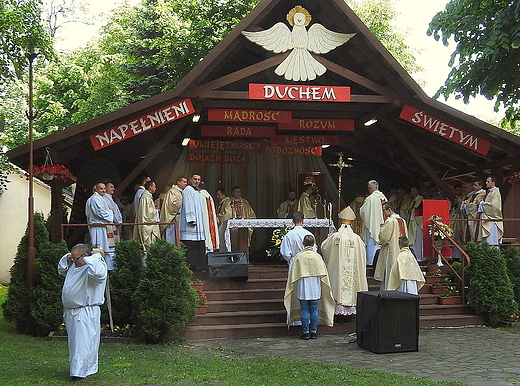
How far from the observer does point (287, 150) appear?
16.4 meters

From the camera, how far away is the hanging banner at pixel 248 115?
43.5 ft

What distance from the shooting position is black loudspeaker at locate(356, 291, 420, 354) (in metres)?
8.94

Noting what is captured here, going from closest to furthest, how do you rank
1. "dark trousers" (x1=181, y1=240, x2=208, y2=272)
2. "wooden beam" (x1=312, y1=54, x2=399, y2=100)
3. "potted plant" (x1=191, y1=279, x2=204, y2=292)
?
"potted plant" (x1=191, y1=279, x2=204, y2=292), "dark trousers" (x1=181, y1=240, x2=208, y2=272), "wooden beam" (x1=312, y1=54, x2=399, y2=100)

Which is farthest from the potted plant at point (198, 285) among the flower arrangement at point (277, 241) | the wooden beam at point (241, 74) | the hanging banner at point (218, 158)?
the hanging banner at point (218, 158)

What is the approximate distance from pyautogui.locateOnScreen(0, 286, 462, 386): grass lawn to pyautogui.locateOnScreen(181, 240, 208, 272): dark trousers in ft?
8.89

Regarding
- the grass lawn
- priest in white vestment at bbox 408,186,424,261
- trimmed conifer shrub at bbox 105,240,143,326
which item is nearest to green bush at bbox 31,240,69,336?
trimmed conifer shrub at bbox 105,240,143,326

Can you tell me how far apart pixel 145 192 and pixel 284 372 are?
18.9ft

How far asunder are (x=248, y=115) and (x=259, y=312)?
4.33 metres

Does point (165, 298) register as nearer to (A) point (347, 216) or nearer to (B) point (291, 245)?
(B) point (291, 245)

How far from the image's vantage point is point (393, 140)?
50.6ft

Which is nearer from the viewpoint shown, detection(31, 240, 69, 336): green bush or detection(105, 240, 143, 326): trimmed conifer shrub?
detection(31, 240, 69, 336): green bush

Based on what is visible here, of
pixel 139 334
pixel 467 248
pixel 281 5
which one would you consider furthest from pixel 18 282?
pixel 467 248

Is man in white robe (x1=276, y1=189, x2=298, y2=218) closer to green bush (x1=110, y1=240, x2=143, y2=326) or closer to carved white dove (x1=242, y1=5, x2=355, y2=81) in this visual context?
carved white dove (x1=242, y1=5, x2=355, y2=81)

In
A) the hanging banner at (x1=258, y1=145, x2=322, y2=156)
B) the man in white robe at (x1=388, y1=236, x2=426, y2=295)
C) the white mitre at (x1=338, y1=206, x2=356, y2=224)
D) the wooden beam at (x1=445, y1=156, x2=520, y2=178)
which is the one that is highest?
the hanging banner at (x1=258, y1=145, x2=322, y2=156)
